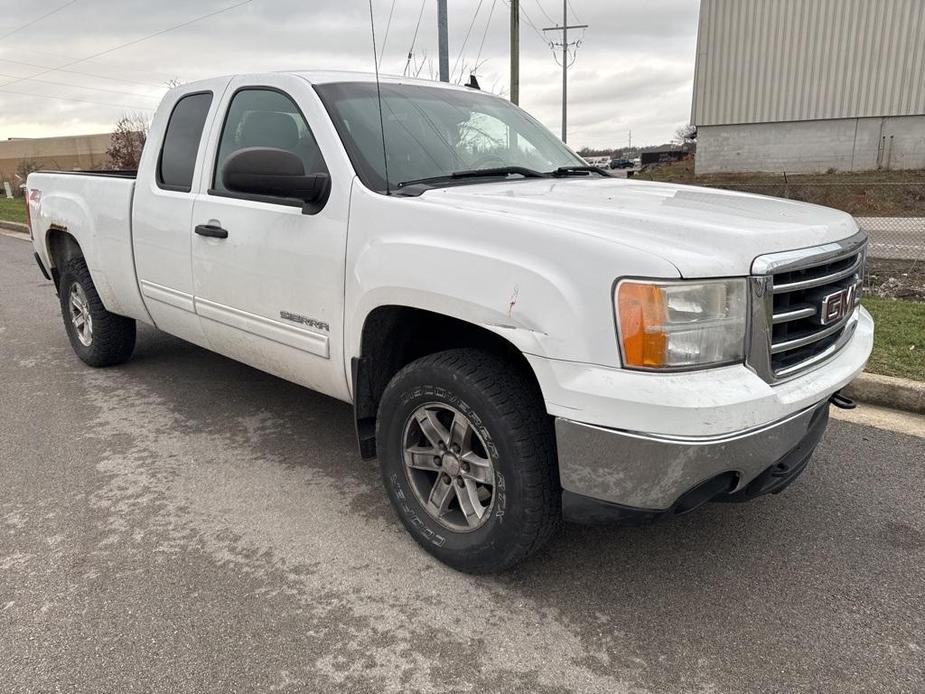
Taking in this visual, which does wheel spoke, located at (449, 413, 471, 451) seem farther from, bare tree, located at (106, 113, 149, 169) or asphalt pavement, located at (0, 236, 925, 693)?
bare tree, located at (106, 113, 149, 169)

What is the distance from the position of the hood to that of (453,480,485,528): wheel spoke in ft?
3.38

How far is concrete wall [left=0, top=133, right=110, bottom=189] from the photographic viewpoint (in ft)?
181

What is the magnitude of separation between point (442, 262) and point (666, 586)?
1.46 meters

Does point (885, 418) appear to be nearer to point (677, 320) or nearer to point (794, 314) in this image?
point (794, 314)

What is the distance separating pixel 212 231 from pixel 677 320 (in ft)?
8.15

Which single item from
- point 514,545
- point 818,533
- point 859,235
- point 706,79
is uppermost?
point 706,79

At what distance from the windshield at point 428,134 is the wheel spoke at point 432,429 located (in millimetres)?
931

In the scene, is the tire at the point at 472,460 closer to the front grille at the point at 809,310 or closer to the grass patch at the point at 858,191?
the front grille at the point at 809,310

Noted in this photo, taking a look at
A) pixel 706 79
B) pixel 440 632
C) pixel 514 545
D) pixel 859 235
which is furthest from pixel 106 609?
pixel 706 79

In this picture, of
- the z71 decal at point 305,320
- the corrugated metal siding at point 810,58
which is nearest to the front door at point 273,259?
the z71 decal at point 305,320

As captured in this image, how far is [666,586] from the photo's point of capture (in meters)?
2.75

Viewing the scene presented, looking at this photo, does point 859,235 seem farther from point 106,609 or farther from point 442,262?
point 106,609

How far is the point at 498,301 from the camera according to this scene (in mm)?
2400

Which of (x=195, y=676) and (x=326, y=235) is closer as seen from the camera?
(x=195, y=676)
